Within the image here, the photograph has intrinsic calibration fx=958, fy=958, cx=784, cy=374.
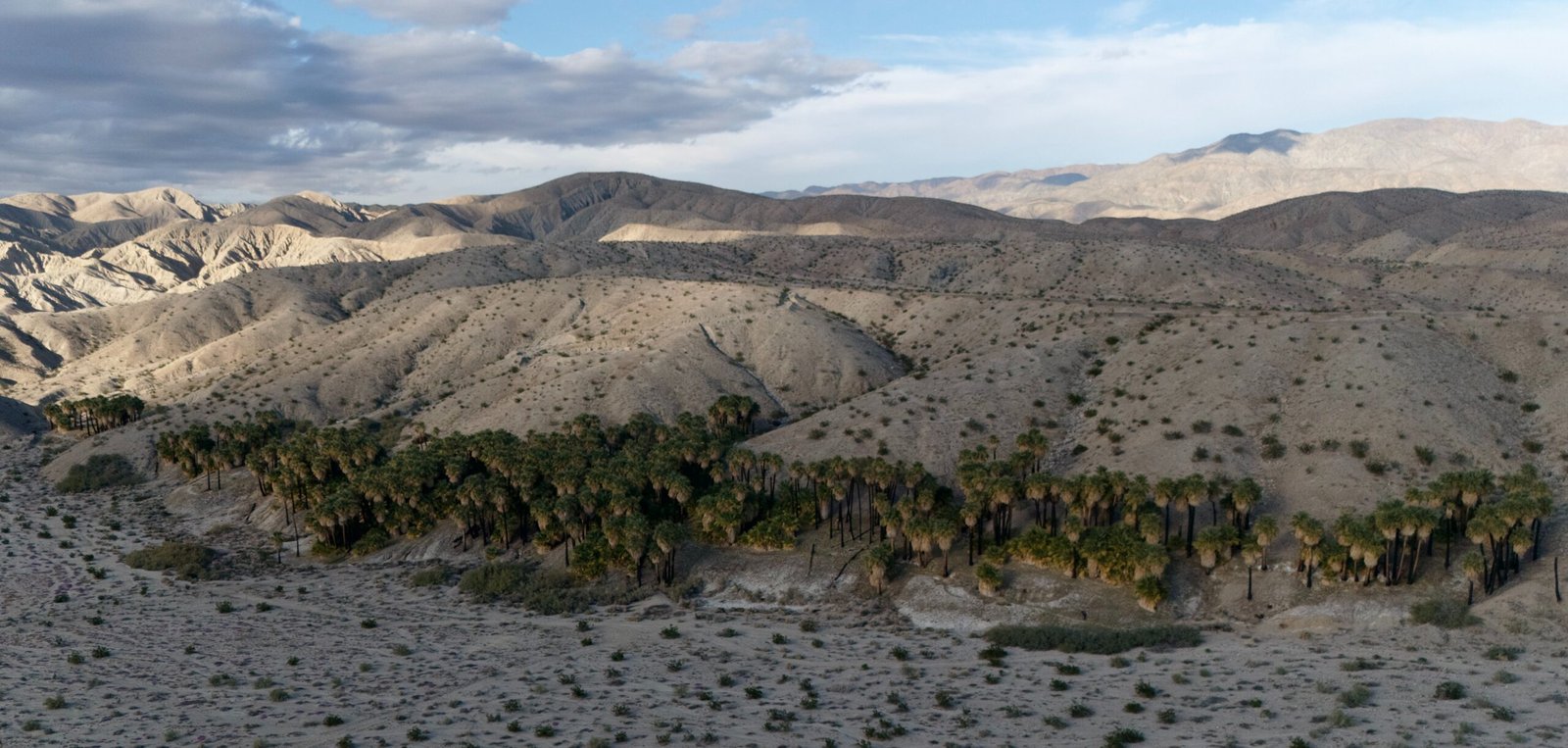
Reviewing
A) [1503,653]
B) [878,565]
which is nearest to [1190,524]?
[1503,653]

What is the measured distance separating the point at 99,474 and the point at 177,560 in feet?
102

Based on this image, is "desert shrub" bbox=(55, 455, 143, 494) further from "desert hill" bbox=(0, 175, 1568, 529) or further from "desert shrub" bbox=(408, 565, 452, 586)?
"desert shrub" bbox=(408, 565, 452, 586)

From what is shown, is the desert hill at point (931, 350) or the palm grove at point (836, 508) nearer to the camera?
the palm grove at point (836, 508)

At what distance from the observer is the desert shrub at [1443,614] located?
132ft

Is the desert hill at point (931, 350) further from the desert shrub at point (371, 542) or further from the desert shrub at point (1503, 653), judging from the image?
→ the desert shrub at point (371, 542)

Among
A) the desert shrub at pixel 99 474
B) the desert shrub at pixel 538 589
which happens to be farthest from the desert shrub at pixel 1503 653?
the desert shrub at pixel 99 474

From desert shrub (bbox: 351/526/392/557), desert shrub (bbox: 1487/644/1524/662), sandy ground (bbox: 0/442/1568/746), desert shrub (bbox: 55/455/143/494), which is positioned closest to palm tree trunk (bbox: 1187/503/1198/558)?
sandy ground (bbox: 0/442/1568/746)

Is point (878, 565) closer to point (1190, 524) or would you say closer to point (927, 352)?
point (1190, 524)

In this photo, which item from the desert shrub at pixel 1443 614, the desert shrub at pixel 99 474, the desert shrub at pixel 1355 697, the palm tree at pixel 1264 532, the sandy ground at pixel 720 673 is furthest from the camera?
the desert shrub at pixel 99 474

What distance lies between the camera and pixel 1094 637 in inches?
1649

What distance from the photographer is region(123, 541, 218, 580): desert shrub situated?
5756 cm

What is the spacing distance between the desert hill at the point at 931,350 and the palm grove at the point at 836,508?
17.5 ft

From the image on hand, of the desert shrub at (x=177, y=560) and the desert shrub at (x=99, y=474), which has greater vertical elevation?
the desert shrub at (x=99, y=474)

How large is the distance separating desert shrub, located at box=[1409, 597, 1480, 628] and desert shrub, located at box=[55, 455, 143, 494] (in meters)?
92.1
